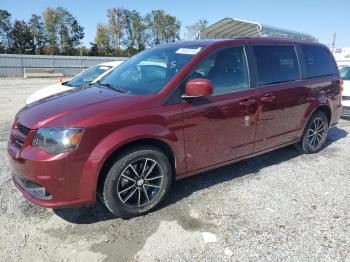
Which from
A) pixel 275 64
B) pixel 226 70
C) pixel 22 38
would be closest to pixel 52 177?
pixel 226 70

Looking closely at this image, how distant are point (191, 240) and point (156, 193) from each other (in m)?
0.73

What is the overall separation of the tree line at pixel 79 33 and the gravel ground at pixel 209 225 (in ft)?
167

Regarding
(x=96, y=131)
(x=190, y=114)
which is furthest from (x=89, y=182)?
(x=190, y=114)

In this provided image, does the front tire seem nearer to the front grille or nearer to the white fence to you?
the front grille

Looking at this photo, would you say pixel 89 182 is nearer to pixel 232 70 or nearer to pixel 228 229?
pixel 228 229

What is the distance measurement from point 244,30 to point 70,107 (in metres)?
10.9

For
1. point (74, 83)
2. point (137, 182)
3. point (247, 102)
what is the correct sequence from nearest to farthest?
point (137, 182), point (247, 102), point (74, 83)

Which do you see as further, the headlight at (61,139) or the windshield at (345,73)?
the windshield at (345,73)

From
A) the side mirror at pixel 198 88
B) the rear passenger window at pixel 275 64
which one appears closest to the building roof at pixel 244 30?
the rear passenger window at pixel 275 64

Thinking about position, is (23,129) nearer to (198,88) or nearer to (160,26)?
(198,88)

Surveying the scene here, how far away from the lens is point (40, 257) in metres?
2.76

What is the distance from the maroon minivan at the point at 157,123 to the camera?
9.59 feet

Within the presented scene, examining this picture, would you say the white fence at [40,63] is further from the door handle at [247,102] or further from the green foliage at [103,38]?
the door handle at [247,102]

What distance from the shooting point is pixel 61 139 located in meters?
2.85
